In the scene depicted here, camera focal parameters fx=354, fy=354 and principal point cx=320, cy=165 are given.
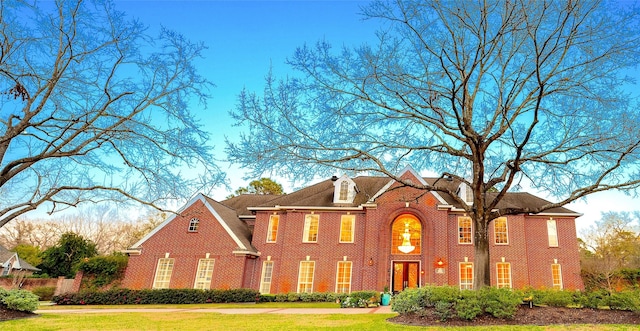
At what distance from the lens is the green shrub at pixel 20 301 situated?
37.2 ft

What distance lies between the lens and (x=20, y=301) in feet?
37.6

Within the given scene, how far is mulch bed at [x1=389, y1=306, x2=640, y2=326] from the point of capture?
8211mm

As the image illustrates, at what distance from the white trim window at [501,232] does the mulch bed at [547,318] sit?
13606 mm

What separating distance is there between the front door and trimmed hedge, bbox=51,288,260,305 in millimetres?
9983

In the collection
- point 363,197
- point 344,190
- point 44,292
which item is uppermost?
point 344,190

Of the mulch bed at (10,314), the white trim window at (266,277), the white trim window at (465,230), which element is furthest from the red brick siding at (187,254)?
the white trim window at (465,230)

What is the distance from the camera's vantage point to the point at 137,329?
8.51 m

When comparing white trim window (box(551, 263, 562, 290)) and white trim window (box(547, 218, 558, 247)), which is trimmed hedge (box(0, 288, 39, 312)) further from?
white trim window (box(547, 218, 558, 247))

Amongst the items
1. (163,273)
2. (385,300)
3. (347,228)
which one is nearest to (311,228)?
(347,228)

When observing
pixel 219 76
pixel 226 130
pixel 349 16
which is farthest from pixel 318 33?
pixel 226 130

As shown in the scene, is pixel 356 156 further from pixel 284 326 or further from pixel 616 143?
pixel 616 143

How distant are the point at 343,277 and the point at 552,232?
13.7 m

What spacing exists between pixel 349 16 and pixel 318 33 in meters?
1.18

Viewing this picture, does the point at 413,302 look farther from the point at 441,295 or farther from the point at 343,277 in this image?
the point at 343,277
